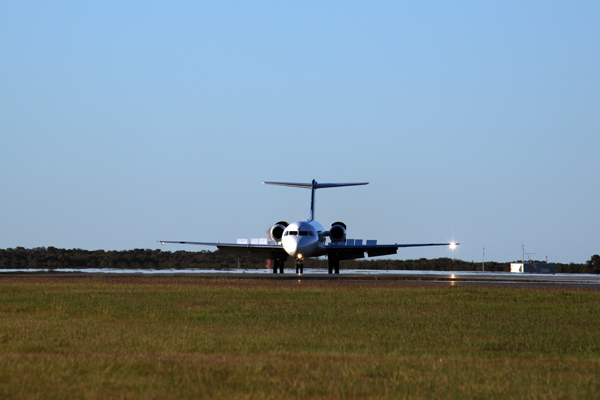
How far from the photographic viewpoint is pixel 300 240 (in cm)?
5281

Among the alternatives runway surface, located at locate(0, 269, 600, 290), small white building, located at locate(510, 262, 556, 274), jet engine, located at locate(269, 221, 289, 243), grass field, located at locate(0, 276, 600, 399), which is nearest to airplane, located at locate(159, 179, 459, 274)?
jet engine, located at locate(269, 221, 289, 243)

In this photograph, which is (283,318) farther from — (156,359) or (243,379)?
(243,379)

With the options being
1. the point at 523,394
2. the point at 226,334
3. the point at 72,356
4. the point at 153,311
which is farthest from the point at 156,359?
the point at 153,311

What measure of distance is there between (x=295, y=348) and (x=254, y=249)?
47.0 metres

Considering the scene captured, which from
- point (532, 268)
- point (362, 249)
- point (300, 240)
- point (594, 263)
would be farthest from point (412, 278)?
point (594, 263)

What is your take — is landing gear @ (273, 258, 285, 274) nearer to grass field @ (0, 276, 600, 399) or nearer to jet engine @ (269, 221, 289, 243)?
jet engine @ (269, 221, 289, 243)

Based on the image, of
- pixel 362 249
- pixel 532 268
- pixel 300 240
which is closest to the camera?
pixel 300 240

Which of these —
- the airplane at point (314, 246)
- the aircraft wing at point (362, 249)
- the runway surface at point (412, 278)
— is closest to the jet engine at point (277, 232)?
the airplane at point (314, 246)

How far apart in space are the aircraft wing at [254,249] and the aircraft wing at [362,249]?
412cm

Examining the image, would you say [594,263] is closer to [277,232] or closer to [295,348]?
[277,232]

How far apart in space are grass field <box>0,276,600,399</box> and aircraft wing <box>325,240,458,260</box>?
33.0 meters

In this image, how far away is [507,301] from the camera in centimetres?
2486

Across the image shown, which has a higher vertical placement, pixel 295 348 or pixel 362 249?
pixel 362 249

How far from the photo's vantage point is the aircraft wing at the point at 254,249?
192 feet
